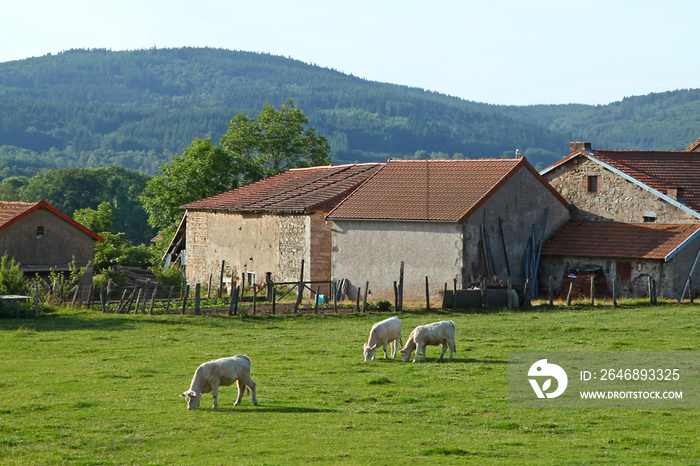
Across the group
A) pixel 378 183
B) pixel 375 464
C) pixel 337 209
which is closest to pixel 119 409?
pixel 375 464

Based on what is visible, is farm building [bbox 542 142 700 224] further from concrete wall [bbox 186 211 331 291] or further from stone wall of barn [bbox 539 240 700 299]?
concrete wall [bbox 186 211 331 291]

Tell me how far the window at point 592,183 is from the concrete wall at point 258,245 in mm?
13018

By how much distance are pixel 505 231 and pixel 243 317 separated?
13.1 meters

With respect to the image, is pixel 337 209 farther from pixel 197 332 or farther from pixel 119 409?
pixel 119 409

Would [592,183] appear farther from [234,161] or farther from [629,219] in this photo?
[234,161]

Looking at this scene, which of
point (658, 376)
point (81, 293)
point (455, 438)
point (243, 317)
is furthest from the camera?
point (81, 293)

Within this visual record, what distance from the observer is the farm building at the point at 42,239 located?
1554 inches

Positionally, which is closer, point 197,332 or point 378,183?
point 197,332

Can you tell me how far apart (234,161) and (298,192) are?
19.3m

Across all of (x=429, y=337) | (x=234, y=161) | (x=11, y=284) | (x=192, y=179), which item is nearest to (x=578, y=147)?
(x=192, y=179)

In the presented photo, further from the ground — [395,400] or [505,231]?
[505,231]

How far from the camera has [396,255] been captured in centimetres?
3600

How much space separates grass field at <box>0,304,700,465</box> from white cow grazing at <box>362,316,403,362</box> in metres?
0.37

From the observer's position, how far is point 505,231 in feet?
120
